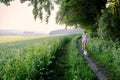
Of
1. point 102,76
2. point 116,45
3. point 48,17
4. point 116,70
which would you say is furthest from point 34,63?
point 48,17

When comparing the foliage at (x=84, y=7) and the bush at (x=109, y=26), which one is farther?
the foliage at (x=84, y=7)

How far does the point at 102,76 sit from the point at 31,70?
4.49 metres

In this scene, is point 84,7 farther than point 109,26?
Yes

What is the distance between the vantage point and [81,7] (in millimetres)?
28016

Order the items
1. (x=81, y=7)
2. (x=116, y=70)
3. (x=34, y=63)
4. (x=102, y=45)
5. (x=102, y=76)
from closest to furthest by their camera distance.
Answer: (x=34, y=63) → (x=102, y=76) → (x=116, y=70) → (x=102, y=45) → (x=81, y=7)

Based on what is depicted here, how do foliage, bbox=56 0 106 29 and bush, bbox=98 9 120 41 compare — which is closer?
bush, bbox=98 9 120 41

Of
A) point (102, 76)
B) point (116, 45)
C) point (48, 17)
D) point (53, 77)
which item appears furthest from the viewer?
point (48, 17)

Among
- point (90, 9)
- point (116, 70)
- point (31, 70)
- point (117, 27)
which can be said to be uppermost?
point (90, 9)

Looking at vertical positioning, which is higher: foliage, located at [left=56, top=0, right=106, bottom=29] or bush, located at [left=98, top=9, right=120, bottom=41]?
foliage, located at [left=56, top=0, right=106, bottom=29]

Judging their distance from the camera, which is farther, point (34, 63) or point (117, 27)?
point (117, 27)

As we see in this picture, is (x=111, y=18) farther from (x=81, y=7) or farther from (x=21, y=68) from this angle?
(x=21, y=68)

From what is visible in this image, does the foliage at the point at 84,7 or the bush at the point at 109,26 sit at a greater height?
the foliage at the point at 84,7

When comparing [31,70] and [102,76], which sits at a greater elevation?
[31,70]

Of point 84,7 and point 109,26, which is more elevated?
point 84,7
